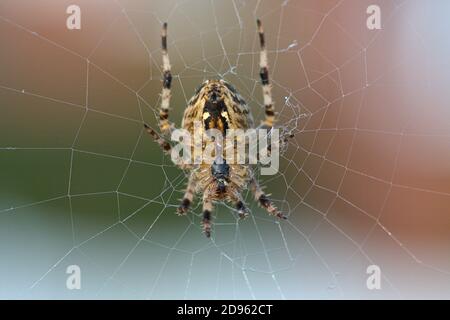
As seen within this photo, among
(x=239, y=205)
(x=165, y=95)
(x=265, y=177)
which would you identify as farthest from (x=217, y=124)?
(x=265, y=177)

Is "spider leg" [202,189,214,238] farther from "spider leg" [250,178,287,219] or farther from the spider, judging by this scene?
"spider leg" [250,178,287,219]

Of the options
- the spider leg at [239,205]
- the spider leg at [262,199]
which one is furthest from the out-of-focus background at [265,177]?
the spider leg at [239,205]

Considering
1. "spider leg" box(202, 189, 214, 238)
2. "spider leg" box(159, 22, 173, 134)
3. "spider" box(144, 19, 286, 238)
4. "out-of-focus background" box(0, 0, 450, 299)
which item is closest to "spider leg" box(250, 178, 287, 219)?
"spider" box(144, 19, 286, 238)

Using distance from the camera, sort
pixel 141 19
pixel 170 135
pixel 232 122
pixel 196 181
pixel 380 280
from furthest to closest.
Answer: pixel 141 19 < pixel 380 280 < pixel 196 181 < pixel 170 135 < pixel 232 122

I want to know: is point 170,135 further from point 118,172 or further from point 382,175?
point 382,175

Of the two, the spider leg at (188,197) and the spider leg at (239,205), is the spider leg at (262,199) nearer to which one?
the spider leg at (239,205)

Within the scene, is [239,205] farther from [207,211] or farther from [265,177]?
[265,177]

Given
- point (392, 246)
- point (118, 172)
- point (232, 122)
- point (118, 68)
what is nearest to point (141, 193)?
point (118, 172)
